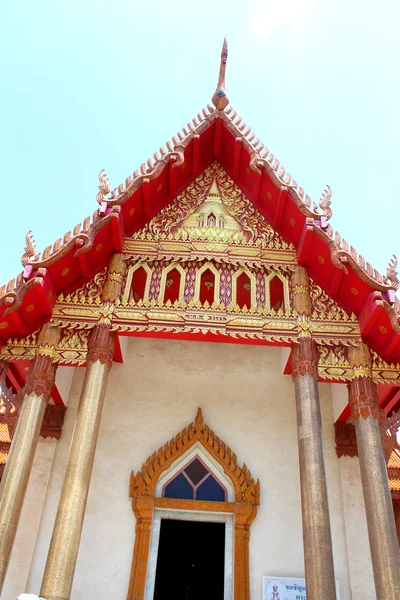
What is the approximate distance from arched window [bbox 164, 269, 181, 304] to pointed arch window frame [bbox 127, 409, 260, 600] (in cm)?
195

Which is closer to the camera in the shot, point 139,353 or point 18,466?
point 18,466

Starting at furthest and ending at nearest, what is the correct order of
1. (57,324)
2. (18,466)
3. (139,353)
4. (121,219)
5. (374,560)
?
(139,353)
(121,219)
(57,324)
(18,466)
(374,560)

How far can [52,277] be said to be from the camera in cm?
699

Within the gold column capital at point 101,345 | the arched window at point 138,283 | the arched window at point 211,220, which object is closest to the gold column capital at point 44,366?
the gold column capital at point 101,345

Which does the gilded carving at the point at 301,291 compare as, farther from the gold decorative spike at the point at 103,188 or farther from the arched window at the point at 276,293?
the gold decorative spike at the point at 103,188

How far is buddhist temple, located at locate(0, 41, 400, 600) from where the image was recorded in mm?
6559

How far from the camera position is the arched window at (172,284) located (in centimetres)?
778

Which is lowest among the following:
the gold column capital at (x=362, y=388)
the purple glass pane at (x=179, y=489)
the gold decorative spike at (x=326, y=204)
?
the purple glass pane at (x=179, y=489)

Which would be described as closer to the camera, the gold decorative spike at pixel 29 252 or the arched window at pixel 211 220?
the gold decorative spike at pixel 29 252

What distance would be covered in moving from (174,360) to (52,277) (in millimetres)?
2772

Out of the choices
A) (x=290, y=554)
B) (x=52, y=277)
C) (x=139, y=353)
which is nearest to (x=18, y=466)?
(x=52, y=277)

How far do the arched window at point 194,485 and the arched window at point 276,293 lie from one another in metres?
2.73

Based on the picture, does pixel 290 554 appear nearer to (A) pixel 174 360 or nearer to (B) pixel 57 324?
(A) pixel 174 360

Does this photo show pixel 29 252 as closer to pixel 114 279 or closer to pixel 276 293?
pixel 114 279
